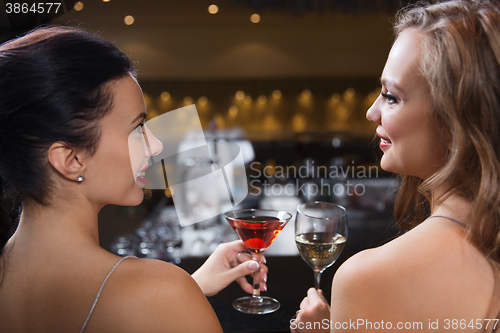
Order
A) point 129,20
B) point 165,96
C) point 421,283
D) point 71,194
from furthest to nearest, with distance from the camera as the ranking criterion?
point 165,96
point 129,20
point 71,194
point 421,283

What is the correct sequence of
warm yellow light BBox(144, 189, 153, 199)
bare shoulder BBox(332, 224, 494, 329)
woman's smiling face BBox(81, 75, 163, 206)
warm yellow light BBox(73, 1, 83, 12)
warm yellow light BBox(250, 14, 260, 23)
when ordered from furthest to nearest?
warm yellow light BBox(144, 189, 153, 199) → warm yellow light BBox(250, 14, 260, 23) → warm yellow light BBox(73, 1, 83, 12) → woman's smiling face BBox(81, 75, 163, 206) → bare shoulder BBox(332, 224, 494, 329)

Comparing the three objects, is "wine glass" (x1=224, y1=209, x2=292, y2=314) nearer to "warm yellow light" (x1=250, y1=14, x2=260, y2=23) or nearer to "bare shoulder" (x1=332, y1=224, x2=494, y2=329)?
"bare shoulder" (x1=332, y1=224, x2=494, y2=329)

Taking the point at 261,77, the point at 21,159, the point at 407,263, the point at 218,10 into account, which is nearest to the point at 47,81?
the point at 21,159

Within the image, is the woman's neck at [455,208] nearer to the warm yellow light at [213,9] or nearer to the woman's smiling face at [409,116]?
the woman's smiling face at [409,116]

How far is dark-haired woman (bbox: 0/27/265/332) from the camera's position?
0.73 m

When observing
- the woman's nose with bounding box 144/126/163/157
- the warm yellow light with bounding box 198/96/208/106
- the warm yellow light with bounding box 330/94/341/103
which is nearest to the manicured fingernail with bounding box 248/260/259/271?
the woman's nose with bounding box 144/126/163/157

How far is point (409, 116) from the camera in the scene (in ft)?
2.79

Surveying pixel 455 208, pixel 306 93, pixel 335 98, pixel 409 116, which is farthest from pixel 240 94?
pixel 455 208

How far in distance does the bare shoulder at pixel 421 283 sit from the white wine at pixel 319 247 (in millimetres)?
292

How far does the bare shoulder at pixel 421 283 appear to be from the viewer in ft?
2.32

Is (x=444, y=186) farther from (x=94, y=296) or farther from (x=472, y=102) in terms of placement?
(x=94, y=296)

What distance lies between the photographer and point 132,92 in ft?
2.82

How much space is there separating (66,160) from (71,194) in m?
0.08

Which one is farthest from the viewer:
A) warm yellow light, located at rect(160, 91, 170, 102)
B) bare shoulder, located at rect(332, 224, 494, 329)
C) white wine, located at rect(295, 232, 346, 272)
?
warm yellow light, located at rect(160, 91, 170, 102)
